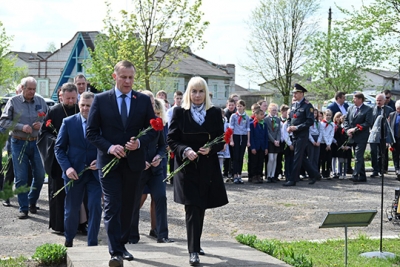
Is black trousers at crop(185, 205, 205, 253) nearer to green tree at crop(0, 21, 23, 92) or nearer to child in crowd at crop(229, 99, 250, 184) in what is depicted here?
child in crowd at crop(229, 99, 250, 184)

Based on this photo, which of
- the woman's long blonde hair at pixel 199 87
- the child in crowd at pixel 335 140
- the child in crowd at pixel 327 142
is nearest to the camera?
the woman's long blonde hair at pixel 199 87

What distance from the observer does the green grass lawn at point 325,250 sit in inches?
301

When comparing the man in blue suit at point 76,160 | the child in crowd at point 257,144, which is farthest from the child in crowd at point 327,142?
the man in blue suit at point 76,160

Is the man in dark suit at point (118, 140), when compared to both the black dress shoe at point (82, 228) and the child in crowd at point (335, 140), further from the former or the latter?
the child in crowd at point (335, 140)

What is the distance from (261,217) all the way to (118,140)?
5371 mm

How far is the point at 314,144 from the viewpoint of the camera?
17.4 m

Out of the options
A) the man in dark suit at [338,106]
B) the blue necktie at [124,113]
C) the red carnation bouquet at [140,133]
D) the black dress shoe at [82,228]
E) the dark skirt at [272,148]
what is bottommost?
the black dress shoe at [82,228]

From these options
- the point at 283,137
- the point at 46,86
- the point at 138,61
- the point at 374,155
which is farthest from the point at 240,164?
the point at 46,86

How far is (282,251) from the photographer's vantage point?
7789 millimetres

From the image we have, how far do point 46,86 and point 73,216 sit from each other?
217 ft

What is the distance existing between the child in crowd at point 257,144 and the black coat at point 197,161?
9307 mm

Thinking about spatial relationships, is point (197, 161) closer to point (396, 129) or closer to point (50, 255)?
point (50, 255)

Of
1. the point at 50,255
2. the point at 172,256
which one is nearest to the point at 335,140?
the point at 172,256

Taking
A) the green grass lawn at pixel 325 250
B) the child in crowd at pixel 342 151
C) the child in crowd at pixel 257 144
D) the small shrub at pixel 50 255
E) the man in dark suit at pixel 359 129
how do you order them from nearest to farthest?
the small shrub at pixel 50 255, the green grass lawn at pixel 325 250, the child in crowd at pixel 257 144, the man in dark suit at pixel 359 129, the child in crowd at pixel 342 151
